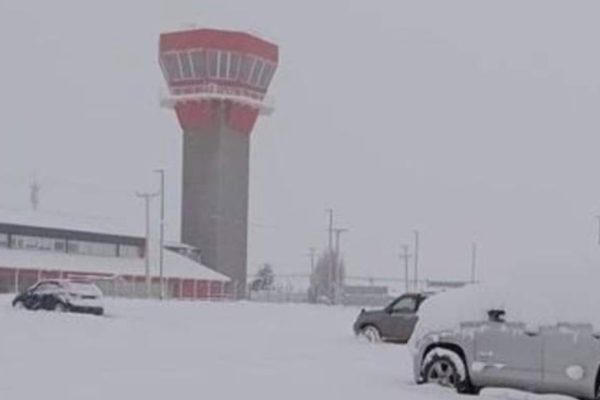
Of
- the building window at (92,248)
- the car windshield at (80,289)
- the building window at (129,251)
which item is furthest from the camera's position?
the building window at (129,251)

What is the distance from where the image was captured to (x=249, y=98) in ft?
354

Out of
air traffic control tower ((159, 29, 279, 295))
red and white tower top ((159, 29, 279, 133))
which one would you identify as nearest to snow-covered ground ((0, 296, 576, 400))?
air traffic control tower ((159, 29, 279, 295))

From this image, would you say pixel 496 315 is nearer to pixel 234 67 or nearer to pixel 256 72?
pixel 234 67

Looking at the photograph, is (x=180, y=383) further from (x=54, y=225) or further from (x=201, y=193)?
(x=201, y=193)

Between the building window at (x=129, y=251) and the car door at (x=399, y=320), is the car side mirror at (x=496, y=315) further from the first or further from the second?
the building window at (x=129, y=251)

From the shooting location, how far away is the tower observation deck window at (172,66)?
109 m

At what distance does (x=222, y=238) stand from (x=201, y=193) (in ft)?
15.5

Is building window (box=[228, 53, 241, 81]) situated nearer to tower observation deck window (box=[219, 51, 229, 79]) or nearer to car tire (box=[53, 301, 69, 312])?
tower observation deck window (box=[219, 51, 229, 79])

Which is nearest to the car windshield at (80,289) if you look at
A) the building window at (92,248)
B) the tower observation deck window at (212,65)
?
the building window at (92,248)

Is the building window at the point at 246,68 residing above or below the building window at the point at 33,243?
above

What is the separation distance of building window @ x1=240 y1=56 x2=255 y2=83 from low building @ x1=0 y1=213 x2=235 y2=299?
19.1 m

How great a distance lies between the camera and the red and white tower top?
106000 mm

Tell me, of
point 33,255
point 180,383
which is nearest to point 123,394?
point 180,383

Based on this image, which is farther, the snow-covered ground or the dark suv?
the dark suv
